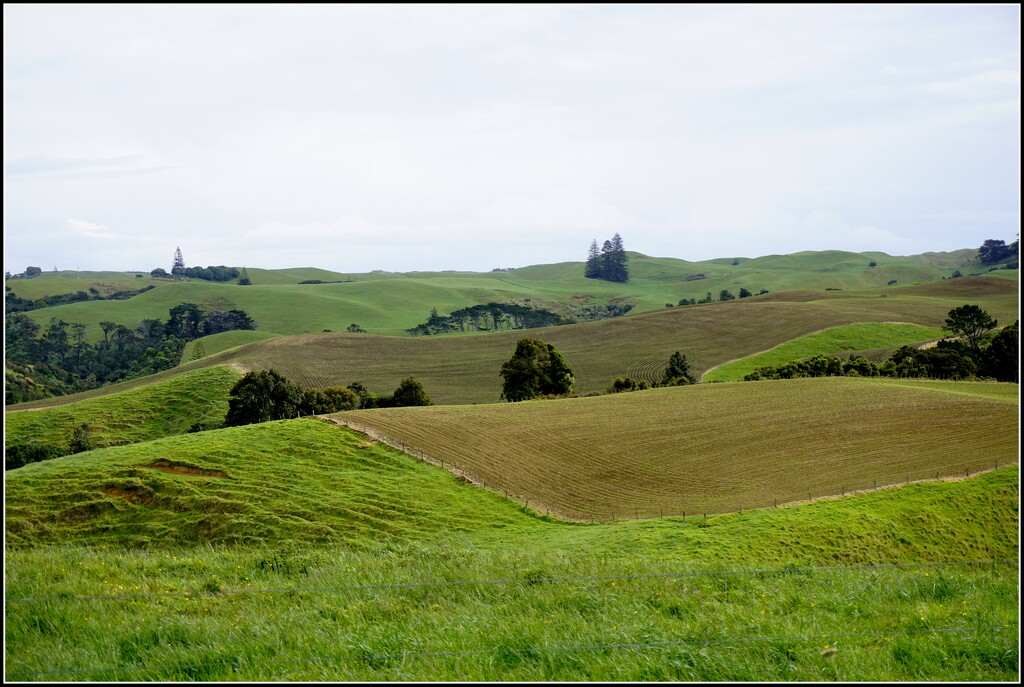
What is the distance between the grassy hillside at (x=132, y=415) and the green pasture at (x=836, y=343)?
1895 inches

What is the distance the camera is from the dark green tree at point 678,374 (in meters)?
67.4

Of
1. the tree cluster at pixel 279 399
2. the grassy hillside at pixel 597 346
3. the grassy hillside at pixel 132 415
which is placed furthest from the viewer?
the grassy hillside at pixel 597 346

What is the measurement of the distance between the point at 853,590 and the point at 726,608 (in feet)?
8.20

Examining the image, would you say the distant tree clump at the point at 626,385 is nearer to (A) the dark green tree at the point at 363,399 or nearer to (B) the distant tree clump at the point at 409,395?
(B) the distant tree clump at the point at 409,395

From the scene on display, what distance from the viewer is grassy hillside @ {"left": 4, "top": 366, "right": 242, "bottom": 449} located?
192 ft

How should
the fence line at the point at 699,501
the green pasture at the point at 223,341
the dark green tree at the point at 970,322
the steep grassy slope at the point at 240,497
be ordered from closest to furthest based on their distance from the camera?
the steep grassy slope at the point at 240,497, the fence line at the point at 699,501, the dark green tree at the point at 970,322, the green pasture at the point at 223,341

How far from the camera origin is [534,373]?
60.6m

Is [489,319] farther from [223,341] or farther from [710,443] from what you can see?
[710,443]

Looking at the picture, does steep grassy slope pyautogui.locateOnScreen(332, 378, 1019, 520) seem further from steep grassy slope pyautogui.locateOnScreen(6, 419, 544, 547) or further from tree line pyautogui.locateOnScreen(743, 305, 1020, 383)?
tree line pyautogui.locateOnScreen(743, 305, 1020, 383)

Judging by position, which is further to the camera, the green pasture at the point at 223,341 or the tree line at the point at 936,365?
the green pasture at the point at 223,341

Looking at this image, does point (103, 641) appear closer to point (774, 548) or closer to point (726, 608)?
point (726, 608)

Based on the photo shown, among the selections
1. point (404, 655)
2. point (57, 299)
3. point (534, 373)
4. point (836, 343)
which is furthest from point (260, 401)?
point (57, 299)

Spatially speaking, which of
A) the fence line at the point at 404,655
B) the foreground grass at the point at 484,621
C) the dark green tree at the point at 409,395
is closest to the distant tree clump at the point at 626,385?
the dark green tree at the point at 409,395

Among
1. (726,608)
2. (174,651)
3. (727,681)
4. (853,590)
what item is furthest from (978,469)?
(174,651)
